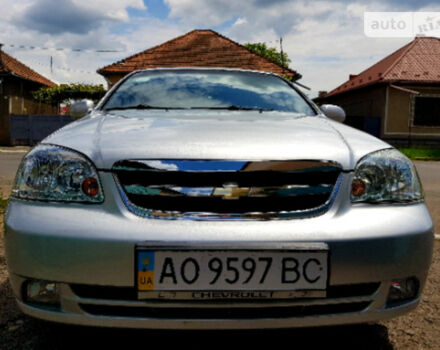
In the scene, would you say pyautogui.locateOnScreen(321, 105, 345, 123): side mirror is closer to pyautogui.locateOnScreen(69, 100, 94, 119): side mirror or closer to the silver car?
the silver car

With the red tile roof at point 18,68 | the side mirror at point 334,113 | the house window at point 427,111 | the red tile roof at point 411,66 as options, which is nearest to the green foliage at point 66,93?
the red tile roof at point 18,68

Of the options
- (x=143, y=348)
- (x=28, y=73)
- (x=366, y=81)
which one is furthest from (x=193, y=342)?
(x=28, y=73)

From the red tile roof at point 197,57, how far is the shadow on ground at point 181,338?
68.2ft

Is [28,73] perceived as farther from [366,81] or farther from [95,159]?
[95,159]

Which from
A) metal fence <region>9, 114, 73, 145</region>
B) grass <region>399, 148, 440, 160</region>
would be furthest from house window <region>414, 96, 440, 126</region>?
metal fence <region>9, 114, 73, 145</region>

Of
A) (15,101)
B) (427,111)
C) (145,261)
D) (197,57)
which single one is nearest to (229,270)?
(145,261)

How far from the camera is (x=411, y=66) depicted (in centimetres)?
2270

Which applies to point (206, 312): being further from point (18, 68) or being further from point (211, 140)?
point (18, 68)

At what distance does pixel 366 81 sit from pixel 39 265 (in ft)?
80.2

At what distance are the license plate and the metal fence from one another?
756 inches

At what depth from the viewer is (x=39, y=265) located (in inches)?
63.6

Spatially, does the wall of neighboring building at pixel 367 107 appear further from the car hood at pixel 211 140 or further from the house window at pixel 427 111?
the car hood at pixel 211 140

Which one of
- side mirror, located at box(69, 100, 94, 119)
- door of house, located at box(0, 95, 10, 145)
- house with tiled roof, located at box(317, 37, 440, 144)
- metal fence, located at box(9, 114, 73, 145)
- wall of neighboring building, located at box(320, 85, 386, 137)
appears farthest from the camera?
wall of neighboring building, located at box(320, 85, 386, 137)

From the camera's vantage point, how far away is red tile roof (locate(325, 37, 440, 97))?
21.7m
